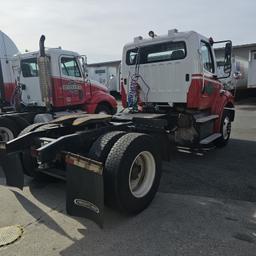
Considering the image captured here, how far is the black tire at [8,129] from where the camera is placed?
714 centimetres

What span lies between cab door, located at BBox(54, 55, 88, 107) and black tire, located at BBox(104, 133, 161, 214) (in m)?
5.93

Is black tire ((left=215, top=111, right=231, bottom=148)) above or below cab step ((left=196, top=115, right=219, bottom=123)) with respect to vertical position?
below

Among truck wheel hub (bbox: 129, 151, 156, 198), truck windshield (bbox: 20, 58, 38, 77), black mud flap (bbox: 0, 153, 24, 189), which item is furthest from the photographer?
truck windshield (bbox: 20, 58, 38, 77)

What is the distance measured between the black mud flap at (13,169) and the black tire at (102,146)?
1.17m

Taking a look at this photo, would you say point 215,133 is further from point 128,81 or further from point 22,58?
point 22,58

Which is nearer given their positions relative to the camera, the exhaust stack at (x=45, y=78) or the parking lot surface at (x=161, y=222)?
the parking lot surface at (x=161, y=222)

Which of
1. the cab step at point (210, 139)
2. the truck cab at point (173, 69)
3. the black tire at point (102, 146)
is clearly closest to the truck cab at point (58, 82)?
the truck cab at point (173, 69)

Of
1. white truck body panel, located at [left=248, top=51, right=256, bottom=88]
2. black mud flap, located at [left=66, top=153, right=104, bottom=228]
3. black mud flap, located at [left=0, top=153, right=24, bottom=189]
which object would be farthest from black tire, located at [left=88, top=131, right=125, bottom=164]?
white truck body panel, located at [left=248, top=51, right=256, bottom=88]

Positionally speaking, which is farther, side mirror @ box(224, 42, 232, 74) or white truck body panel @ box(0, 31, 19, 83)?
white truck body panel @ box(0, 31, 19, 83)

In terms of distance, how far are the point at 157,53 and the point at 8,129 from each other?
3.87m

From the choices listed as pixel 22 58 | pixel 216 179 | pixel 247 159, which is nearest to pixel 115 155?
pixel 216 179

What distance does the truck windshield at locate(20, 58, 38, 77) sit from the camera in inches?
381

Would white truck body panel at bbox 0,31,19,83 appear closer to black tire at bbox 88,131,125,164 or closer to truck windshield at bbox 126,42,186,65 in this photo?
truck windshield at bbox 126,42,186,65

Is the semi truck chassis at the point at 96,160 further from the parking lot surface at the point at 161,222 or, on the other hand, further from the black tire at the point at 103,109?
the black tire at the point at 103,109
